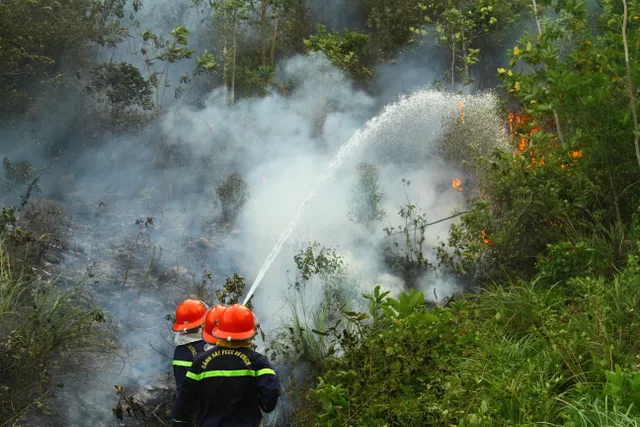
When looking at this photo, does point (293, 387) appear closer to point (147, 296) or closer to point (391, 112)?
point (147, 296)

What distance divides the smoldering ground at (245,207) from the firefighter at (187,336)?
195 cm

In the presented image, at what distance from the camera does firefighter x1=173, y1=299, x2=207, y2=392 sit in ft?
16.6

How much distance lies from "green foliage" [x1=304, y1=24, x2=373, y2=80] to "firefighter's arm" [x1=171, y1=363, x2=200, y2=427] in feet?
34.6

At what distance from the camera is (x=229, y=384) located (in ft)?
13.9

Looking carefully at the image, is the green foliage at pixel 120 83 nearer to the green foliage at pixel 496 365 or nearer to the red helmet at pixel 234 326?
the green foliage at pixel 496 365

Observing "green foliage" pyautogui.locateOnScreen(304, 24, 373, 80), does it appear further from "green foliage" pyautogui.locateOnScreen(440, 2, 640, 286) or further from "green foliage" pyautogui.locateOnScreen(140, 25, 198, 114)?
"green foliage" pyautogui.locateOnScreen(440, 2, 640, 286)

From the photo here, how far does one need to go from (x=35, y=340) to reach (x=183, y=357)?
211 cm

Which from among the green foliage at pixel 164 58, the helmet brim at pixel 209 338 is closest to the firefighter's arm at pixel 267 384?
the helmet brim at pixel 209 338

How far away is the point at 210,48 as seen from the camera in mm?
15797

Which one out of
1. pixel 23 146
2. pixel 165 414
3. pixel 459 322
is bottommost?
pixel 165 414

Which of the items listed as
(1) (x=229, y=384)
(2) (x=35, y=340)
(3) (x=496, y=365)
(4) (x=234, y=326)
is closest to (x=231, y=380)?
(1) (x=229, y=384)

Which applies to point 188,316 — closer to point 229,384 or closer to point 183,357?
point 183,357

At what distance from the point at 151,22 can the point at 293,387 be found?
10.9 meters

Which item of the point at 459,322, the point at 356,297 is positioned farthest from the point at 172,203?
the point at 459,322
